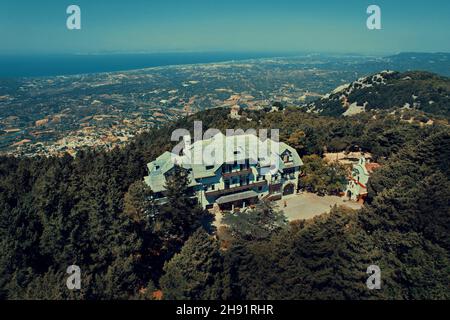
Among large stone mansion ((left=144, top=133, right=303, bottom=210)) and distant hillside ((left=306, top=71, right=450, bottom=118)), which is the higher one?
distant hillside ((left=306, top=71, right=450, bottom=118))

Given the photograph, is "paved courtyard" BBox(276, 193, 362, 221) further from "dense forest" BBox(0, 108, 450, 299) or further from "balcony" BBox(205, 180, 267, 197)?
"dense forest" BBox(0, 108, 450, 299)

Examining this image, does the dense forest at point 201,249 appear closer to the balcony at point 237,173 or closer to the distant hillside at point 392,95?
the balcony at point 237,173

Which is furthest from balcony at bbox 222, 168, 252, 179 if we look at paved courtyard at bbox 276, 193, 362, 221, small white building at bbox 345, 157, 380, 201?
small white building at bbox 345, 157, 380, 201

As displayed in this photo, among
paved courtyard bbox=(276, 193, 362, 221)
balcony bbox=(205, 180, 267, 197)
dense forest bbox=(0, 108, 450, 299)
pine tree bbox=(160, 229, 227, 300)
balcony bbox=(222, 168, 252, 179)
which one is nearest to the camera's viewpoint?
pine tree bbox=(160, 229, 227, 300)

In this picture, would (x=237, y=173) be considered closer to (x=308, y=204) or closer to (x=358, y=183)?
(x=308, y=204)

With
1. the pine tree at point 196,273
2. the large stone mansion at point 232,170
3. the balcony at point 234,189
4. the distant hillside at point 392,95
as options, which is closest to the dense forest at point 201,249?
the pine tree at point 196,273

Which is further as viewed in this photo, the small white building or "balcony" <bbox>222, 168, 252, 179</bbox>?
the small white building
